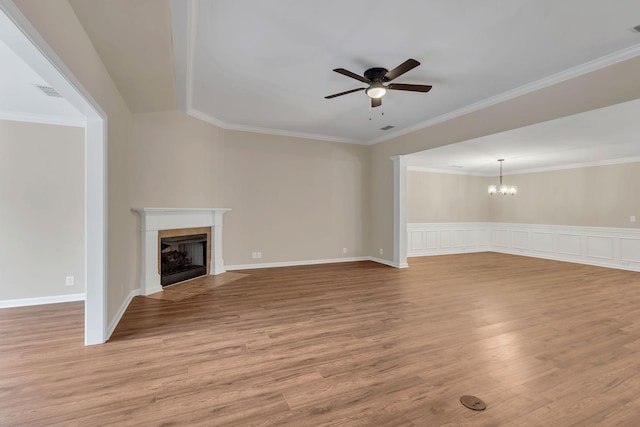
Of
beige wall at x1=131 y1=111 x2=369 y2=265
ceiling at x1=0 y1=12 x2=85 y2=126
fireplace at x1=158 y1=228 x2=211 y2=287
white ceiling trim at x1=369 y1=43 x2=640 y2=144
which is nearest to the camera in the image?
ceiling at x1=0 y1=12 x2=85 y2=126

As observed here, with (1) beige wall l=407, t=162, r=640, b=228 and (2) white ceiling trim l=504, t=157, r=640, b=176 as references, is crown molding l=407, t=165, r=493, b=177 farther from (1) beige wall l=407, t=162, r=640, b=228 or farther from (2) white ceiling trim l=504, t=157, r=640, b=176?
(2) white ceiling trim l=504, t=157, r=640, b=176

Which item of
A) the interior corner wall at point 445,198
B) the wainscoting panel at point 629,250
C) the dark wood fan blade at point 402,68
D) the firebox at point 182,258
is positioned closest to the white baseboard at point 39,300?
the firebox at point 182,258

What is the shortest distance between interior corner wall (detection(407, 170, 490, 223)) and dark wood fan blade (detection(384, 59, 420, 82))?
17.6ft

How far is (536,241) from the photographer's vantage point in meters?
8.23

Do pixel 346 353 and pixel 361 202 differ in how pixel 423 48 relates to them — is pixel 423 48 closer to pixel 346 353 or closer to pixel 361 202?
pixel 346 353

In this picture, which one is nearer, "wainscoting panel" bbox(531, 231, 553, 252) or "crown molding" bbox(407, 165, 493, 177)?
"wainscoting panel" bbox(531, 231, 553, 252)

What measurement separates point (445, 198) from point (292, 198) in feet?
16.8

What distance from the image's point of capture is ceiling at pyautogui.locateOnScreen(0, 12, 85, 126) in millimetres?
2605

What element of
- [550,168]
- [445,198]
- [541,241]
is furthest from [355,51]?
[541,241]

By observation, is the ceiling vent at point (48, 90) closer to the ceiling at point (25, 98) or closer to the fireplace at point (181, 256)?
the ceiling at point (25, 98)

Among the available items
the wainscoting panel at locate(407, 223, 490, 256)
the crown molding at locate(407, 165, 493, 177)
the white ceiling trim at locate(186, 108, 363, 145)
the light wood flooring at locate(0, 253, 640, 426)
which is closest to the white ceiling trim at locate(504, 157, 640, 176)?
the crown molding at locate(407, 165, 493, 177)

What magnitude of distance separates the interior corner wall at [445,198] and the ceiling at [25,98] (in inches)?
292

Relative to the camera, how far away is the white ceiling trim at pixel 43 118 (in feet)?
11.9

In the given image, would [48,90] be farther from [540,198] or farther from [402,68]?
[540,198]
